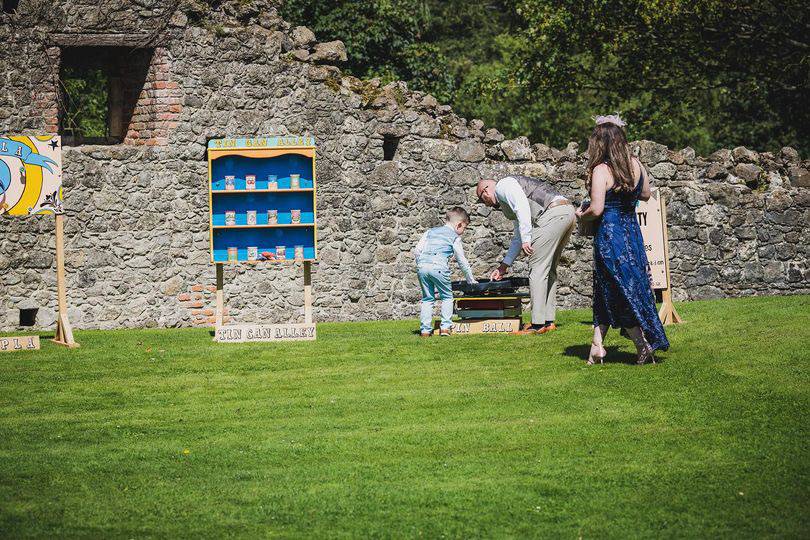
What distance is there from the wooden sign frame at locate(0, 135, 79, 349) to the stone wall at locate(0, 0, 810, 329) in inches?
98.2

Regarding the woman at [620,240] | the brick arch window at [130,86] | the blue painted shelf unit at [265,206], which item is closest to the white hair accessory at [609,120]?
the woman at [620,240]

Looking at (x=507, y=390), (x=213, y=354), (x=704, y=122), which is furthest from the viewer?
(x=704, y=122)

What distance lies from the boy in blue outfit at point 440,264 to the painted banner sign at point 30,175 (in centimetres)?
406

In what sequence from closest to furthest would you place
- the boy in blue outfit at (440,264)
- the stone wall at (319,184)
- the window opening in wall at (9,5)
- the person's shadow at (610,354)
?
the person's shadow at (610,354)
the boy in blue outfit at (440,264)
the stone wall at (319,184)
the window opening in wall at (9,5)

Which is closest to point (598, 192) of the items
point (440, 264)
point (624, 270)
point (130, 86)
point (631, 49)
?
point (624, 270)

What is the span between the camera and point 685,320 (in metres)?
12.8

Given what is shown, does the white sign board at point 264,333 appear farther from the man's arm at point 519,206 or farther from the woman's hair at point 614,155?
the woman's hair at point 614,155

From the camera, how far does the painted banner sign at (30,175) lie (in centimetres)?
1224

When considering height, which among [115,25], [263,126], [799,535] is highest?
[115,25]

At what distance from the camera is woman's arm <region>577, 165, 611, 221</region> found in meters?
9.44

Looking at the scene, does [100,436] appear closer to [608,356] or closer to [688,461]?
[688,461]

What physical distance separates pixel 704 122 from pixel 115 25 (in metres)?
19.9

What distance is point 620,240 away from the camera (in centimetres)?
954

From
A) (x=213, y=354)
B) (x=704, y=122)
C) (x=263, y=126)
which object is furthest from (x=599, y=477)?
(x=704, y=122)
